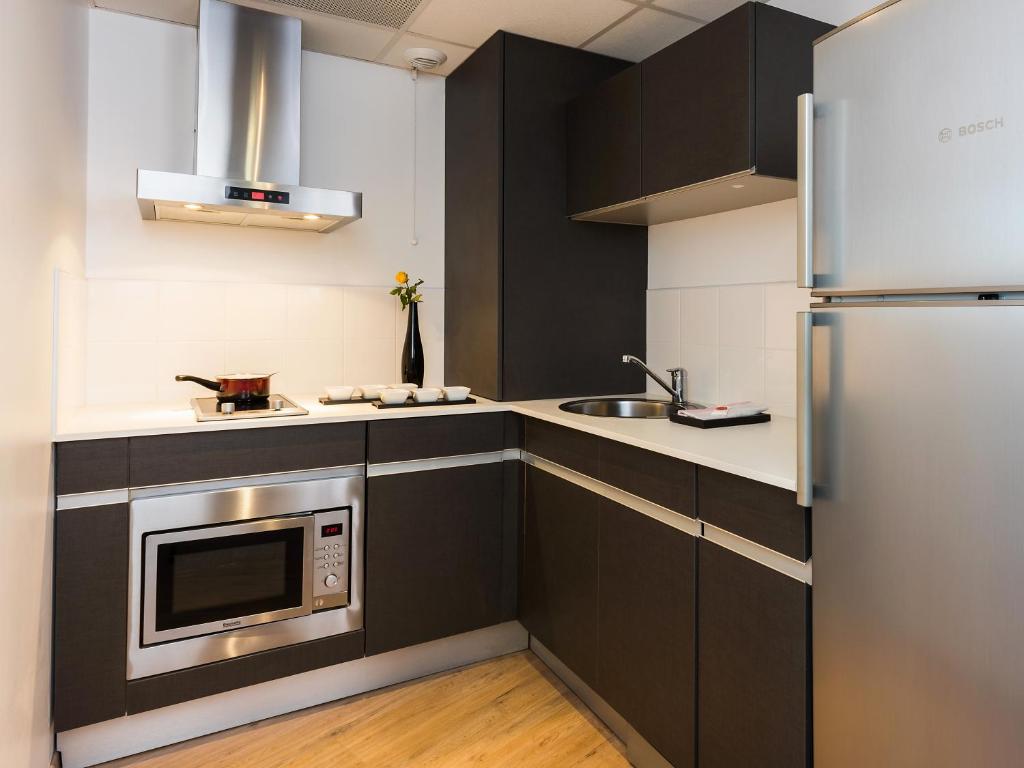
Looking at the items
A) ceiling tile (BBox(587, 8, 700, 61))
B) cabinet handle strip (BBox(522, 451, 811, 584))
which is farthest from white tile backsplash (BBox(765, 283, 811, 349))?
ceiling tile (BBox(587, 8, 700, 61))

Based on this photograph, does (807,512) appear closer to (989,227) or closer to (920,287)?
(920,287)

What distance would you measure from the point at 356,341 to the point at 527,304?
2.47 ft

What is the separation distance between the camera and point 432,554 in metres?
2.31

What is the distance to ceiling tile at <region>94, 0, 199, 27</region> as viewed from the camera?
7.52 ft

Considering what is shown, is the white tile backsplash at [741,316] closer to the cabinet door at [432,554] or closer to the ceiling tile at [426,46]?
the cabinet door at [432,554]

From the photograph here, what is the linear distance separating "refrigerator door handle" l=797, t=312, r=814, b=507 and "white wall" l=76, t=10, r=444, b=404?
1928 mm

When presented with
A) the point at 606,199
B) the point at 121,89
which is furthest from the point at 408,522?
the point at 121,89

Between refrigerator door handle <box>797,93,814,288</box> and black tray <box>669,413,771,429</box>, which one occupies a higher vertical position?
refrigerator door handle <box>797,93,814,288</box>

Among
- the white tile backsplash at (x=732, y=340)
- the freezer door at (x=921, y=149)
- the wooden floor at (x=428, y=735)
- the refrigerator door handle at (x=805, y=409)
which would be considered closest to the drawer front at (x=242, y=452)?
the wooden floor at (x=428, y=735)

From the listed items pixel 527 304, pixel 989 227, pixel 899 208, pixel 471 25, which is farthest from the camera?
pixel 527 304

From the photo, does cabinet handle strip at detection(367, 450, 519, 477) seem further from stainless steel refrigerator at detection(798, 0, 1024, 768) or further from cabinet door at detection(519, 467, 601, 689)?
stainless steel refrigerator at detection(798, 0, 1024, 768)

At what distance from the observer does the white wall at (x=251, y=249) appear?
237 cm

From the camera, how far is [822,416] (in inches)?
48.5

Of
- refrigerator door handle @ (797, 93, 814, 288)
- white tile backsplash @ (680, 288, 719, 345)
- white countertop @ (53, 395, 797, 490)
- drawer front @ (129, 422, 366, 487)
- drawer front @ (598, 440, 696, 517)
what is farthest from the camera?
white tile backsplash @ (680, 288, 719, 345)
